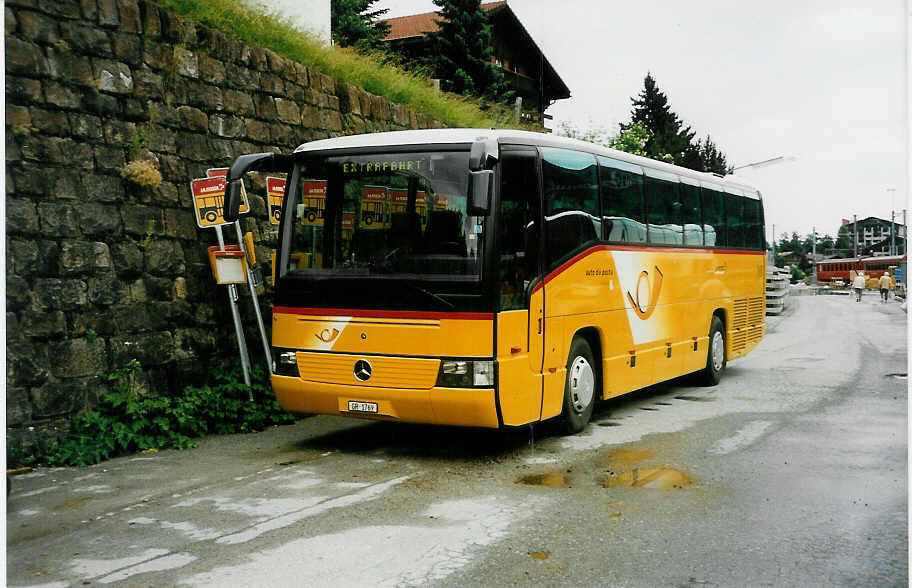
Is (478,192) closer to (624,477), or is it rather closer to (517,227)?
(517,227)

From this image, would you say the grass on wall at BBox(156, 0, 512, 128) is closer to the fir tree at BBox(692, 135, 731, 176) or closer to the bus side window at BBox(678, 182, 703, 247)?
the bus side window at BBox(678, 182, 703, 247)

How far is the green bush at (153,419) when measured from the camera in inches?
333

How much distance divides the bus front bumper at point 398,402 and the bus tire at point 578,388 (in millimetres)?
1609

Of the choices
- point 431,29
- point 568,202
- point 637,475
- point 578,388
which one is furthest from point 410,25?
point 637,475

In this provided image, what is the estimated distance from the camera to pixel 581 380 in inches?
377

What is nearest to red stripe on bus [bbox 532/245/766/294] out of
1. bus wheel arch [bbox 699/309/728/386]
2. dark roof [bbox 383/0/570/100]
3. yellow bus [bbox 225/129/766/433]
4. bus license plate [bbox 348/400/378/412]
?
yellow bus [bbox 225/129/766/433]

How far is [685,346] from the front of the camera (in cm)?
1277

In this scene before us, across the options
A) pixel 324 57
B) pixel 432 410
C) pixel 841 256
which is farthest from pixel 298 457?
pixel 841 256

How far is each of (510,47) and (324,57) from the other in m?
31.8

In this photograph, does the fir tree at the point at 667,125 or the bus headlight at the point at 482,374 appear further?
the fir tree at the point at 667,125

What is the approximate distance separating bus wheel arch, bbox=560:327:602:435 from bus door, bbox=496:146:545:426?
2.88ft

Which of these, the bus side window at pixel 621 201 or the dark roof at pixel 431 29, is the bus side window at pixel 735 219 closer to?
the bus side window at pixel 621 201

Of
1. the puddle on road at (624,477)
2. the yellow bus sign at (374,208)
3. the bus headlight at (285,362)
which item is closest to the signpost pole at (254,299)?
the bus headlight at (285,362)

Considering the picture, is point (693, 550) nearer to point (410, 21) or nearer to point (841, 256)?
point (410, 21)
